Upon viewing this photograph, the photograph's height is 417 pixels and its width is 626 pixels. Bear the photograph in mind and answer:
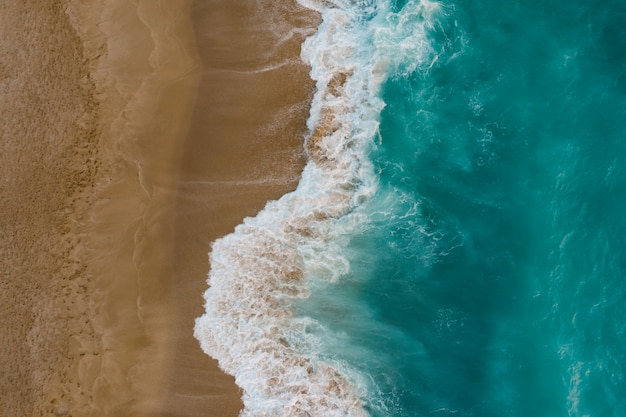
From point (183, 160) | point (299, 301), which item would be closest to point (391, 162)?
point (299, 301)

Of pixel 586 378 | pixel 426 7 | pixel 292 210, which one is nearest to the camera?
pixel 586 378

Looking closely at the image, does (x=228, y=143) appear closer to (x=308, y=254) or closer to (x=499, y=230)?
(x=308, y=254)

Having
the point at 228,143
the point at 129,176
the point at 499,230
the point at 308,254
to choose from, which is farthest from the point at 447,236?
the point at 129,176

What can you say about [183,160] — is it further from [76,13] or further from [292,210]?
[76,13]

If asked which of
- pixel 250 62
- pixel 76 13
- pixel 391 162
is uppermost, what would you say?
pixel 76 13

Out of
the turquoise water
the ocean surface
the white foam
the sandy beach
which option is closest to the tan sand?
the sandy beach

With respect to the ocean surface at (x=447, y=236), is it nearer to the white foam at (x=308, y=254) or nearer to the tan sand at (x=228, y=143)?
the white foam at (x=308, y=254)
